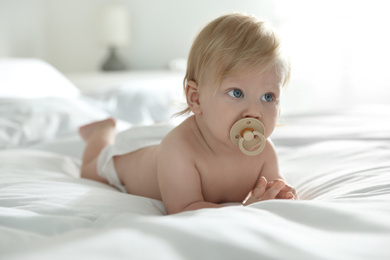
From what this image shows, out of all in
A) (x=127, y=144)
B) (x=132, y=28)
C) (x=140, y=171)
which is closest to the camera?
(x=140, y=171)

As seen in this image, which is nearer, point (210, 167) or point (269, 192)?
point (269, 192)

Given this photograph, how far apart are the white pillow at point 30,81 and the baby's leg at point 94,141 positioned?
0.70 metres

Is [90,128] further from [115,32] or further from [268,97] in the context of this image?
[115,32]

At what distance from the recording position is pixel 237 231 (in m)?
0.57

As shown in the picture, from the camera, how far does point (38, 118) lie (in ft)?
5.51

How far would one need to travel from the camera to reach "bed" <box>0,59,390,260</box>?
20.9 inches

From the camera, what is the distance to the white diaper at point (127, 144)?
3.95 feet

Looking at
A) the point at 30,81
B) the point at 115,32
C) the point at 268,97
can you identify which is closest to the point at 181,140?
the point at 268,97

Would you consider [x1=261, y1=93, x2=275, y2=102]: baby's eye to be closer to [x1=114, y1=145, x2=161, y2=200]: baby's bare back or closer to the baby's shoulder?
the baby's shoulder

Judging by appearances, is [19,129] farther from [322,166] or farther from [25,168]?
[322,166]

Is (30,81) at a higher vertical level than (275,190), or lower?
lower

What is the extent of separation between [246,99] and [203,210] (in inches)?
10.9

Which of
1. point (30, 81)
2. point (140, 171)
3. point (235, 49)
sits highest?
point (235, 49)

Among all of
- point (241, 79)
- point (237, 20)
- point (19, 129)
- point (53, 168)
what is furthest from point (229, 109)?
point (19, 129)
